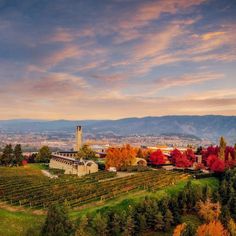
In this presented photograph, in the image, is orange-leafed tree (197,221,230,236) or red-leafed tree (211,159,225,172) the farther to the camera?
red-leafed tree (211,159,225,172)

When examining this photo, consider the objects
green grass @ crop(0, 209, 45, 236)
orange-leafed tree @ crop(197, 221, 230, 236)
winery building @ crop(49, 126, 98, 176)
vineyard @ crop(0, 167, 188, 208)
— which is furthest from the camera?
winery building @ crop(49, 126, 98, 176)

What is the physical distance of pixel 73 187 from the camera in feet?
265

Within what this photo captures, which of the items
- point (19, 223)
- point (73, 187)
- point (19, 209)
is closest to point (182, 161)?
point (73, 187)

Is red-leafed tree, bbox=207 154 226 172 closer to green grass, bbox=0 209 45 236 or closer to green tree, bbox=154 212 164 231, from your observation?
green tree, bbox=154 212 164 231

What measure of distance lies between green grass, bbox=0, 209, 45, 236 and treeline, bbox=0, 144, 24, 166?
56600 mm

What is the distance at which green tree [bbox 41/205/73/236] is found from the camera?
48531mm

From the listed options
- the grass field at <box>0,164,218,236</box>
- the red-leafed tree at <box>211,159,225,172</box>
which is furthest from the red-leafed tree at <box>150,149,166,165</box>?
the grass field at <box>0,164,218,236</box>

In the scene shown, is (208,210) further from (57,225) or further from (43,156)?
(43,156)

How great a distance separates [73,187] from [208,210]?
30.1 meters

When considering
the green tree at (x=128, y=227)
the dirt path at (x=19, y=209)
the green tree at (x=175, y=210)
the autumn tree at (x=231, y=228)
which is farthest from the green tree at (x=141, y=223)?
the dirt path at (x=19, y=209)

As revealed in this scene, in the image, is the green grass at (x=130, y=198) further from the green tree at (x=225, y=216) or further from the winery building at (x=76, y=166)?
the winery building at (x=76, y=166)

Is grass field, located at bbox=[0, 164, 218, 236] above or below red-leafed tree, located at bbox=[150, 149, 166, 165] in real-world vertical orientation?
below

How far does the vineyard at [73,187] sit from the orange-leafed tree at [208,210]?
42.3ft

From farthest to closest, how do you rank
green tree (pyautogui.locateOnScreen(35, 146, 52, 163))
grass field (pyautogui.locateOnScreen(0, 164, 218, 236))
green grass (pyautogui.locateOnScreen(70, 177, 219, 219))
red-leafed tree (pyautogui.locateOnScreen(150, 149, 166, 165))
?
green tree (pyautogui.locateOnScreen(35, 146, 52, 163)), red-leafed tree (pyautogui.locateOnScreen(150, 149, 166, 165)), green grass (pyautogui.locateOnScreen(70, 177, 219, 219)), grass field (pyautogui.locateOnScreen(0, 164, 218, 236))
